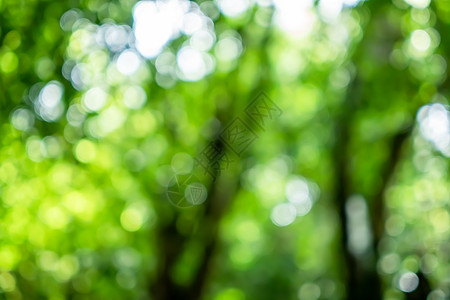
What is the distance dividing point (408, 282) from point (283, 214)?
3137 mm

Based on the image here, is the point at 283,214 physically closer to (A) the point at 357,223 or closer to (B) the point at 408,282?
(A) the point at 357,223

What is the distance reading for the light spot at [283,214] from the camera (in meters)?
8.03

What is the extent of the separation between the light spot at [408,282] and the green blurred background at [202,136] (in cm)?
4

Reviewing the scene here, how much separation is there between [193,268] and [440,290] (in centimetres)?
230

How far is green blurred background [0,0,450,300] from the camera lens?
4.50 m

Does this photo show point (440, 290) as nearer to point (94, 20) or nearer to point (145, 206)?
point (145, 206)

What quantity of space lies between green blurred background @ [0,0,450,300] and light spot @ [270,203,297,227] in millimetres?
831

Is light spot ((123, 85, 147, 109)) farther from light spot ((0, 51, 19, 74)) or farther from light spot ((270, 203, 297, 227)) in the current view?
light spot ((270, 203, 297, 227))

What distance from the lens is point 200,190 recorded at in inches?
206

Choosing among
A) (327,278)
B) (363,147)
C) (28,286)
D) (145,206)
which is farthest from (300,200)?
(28,286)

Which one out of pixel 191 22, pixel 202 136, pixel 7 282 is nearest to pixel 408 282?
pixel 202 136

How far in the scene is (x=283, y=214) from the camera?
8188 millimetres

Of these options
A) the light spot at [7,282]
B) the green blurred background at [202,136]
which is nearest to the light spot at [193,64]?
the green blurred background at [202,136]

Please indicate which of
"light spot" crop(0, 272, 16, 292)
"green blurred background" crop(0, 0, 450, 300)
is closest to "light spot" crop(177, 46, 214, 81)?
"green blurred background" crop(0, 0, 450, 300)
